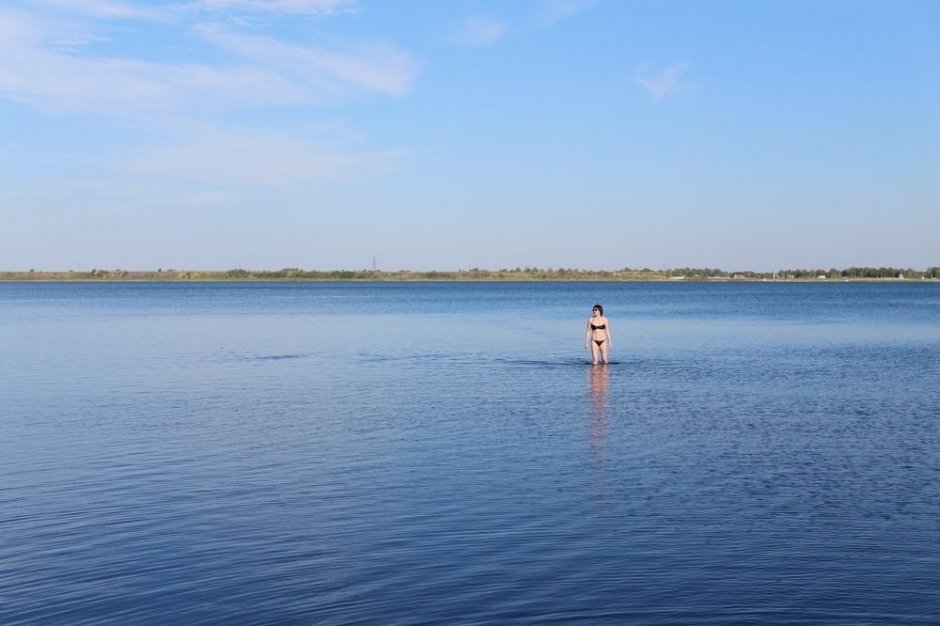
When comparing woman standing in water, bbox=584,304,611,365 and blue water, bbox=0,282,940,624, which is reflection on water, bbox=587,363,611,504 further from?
woman standing in water, bbox=584,304,611,365

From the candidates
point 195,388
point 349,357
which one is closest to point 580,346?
point 349,357

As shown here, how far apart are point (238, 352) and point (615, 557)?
29880 millimetres

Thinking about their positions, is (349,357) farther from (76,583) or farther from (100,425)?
(76,583)

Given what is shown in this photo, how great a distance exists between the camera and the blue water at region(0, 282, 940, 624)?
950 centimetres

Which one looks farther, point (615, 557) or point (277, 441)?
point (277, 441)

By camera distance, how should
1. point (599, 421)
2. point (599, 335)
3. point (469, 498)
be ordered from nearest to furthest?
1. point (469, 498)
2. point (599, 421)
3. point (599, 335)

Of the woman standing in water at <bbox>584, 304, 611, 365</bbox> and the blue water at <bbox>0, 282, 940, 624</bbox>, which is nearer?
the blue water at <bbox>0, 282, 940, 624</bbox>

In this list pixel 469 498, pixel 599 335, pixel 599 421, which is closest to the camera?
pixel 469 498

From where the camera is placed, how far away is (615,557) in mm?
10688

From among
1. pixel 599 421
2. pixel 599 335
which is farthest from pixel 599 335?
pixel 599 421

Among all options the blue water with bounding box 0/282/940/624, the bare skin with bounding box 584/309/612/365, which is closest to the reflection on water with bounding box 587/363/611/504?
the blue water with bounding box 0/282/940/624

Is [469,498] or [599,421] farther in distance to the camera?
[599,421]

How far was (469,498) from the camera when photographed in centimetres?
1326

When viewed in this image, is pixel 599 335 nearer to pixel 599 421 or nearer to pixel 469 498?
pixel 599 421
